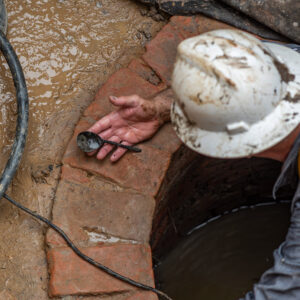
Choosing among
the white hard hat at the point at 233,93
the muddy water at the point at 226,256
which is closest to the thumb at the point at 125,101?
the white hard hat at the point at 233,93

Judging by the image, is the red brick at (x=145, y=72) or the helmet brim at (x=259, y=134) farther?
the red brick at (x=145, y=72)

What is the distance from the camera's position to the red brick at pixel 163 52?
2156mm

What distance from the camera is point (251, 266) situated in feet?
9.27

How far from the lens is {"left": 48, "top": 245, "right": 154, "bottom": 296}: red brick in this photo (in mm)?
1783

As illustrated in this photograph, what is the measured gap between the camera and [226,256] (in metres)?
2.89

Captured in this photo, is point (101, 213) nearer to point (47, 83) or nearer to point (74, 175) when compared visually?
point (74, 175)

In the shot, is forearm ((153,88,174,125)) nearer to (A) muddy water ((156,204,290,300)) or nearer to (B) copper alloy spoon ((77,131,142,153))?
(B) copper alloy spoon ((77,131,142,153))

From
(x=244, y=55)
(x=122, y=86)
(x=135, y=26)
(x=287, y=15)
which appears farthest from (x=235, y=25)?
(x=244, y=55)

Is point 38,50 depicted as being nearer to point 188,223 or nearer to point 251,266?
point 188,223

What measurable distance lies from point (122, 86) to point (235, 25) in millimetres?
681

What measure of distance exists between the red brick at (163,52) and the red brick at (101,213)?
0.60 metres

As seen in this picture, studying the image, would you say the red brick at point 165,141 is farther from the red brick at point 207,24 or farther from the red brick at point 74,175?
the red brick at point 207,24

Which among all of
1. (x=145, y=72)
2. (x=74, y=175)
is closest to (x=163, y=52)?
(x=145, y=72)

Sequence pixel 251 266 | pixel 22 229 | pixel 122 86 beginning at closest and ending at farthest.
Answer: pixel 22 229, pixel 122 86, pixel 251 266
